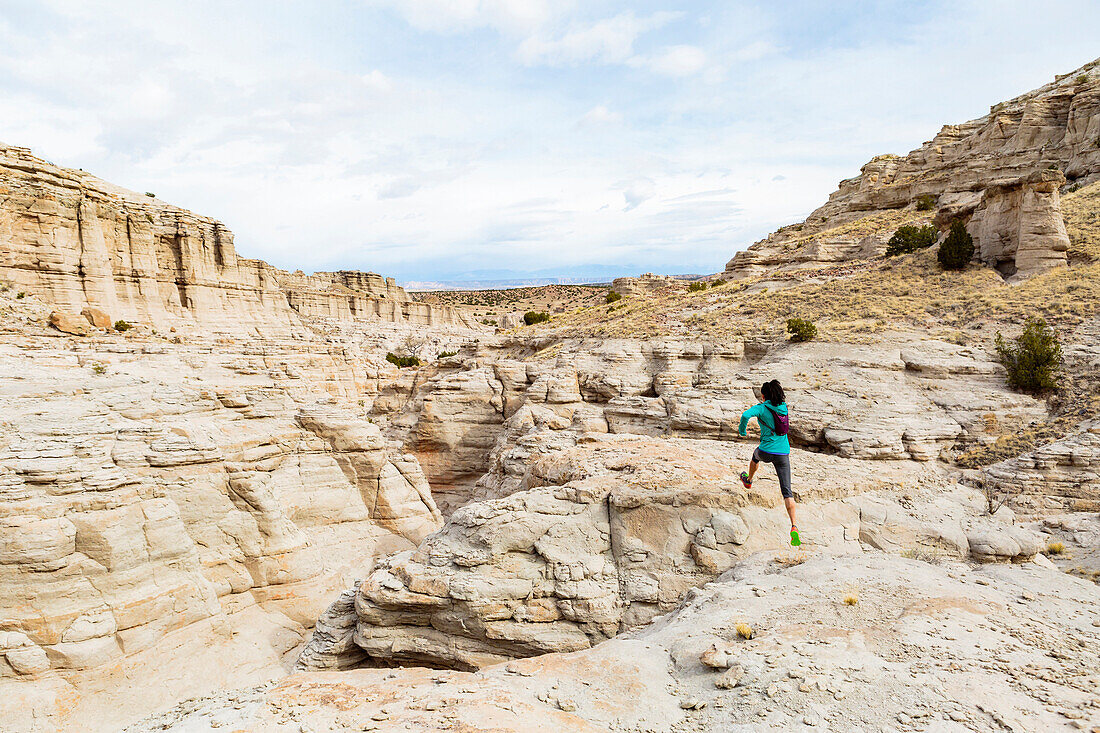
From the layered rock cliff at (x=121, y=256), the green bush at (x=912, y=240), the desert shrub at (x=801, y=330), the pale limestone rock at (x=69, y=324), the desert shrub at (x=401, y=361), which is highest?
the layered rock cliff at (x=121, y=256)

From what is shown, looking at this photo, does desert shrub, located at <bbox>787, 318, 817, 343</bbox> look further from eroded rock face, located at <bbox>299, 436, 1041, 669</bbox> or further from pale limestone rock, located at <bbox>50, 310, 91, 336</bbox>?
pale limestone rock, located at <bbox>50, 310, 91, 336</bbox>

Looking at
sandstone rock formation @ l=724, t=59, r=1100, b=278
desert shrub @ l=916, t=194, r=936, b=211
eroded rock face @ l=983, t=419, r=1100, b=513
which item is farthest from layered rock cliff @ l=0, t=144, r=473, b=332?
desert shrub @ l=916, t=194, r=936, b=211

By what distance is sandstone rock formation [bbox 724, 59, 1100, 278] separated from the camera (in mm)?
21938

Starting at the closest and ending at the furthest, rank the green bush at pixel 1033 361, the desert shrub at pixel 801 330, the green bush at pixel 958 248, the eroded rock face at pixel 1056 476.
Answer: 1. the eroded rock face at pixel 1056 476
2. the green bush at pixel 1033 361
3. the desert shrub at pixel 801 330
4. the green bush at pixel 958 248

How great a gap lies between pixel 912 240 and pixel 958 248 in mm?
4992

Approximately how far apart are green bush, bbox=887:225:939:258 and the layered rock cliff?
45.5 meters

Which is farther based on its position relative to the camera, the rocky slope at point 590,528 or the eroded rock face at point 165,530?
the eroded rock face at point 165,530

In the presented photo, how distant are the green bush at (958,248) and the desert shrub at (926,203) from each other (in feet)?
58.9

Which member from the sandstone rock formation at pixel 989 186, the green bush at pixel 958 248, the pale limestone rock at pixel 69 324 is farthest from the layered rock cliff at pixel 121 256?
the green bush at pixel 958 248

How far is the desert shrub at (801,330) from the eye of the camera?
20562 mm

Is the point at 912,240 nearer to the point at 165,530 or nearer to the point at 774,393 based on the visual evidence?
the point at 774,393

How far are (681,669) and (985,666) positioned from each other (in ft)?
10.2

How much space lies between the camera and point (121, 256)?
34656 mm

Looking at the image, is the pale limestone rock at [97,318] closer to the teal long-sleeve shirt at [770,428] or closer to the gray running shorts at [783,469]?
the teal long-sleeve shirt at [770,428]
